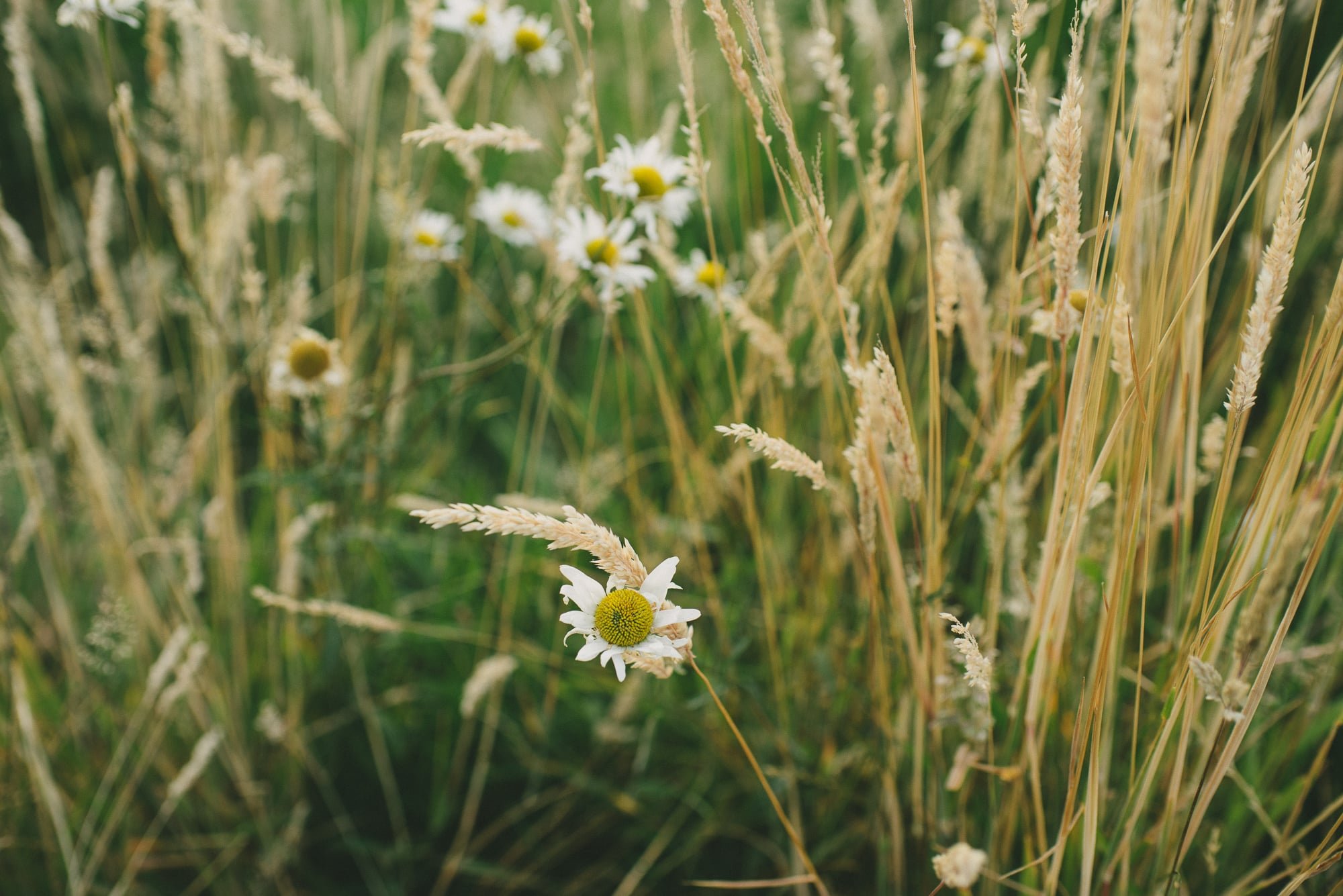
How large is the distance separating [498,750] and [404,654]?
241 millimetres

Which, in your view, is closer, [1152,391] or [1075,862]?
[1152,391]

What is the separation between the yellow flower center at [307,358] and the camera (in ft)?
3.81

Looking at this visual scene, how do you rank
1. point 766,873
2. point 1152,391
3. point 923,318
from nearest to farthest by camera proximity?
point 1152,391 → point 766,873 → point 923,318

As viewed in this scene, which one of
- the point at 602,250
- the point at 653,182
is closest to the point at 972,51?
the point at 653,182

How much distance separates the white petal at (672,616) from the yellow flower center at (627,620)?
12 mm

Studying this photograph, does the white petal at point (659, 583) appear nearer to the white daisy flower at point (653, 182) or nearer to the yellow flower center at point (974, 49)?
the white daisy flower at point (653, 182)

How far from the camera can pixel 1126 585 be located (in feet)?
2.58

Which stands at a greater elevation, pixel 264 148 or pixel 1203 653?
pixel 264 148

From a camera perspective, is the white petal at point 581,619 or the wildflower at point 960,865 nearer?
the wildflower at point 960,865

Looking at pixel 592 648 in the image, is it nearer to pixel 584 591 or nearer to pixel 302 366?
pixel 584 591

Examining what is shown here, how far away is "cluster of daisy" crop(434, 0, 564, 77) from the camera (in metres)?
1.26

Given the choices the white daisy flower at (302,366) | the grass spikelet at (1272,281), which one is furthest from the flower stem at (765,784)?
the white daisy flower at (302,366)

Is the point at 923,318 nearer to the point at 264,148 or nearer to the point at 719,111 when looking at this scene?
the point at 719,111

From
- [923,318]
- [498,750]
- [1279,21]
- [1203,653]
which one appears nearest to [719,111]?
[923,318]
